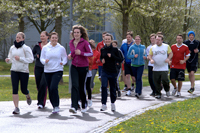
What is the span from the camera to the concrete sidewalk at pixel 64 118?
5.88 meters

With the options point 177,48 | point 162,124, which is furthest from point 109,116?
point 177,48

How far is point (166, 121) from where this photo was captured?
21.3ft

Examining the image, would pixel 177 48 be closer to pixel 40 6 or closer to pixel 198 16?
pixel 40 6

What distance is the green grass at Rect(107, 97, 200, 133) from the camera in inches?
226

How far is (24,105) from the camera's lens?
8.78 meters

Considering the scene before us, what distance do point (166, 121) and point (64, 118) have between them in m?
2.14

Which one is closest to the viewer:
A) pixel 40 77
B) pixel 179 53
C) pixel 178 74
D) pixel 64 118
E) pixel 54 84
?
pixel 64 118

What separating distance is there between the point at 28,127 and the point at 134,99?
469 centimetres

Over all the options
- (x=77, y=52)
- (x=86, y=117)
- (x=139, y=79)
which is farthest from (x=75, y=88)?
(x=139, y=79)

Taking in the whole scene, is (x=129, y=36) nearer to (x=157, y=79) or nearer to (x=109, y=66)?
(x=157, y=79)

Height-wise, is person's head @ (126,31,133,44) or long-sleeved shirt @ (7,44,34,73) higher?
person's head @ (126,31,133,44)

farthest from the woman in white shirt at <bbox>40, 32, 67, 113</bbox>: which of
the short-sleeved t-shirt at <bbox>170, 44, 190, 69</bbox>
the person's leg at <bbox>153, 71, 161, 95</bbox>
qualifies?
the short-sleeved t-shirt at <bbox>170, 44, 190, 69</bbox>

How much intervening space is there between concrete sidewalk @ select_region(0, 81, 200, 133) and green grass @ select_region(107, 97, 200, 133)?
1.10 ft

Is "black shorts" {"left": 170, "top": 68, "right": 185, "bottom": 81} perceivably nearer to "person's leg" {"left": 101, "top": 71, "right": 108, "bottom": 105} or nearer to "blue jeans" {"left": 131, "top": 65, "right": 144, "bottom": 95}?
"blue jeans" {"left": 131, "top": 65, "right": 144, "bottom": 95}
